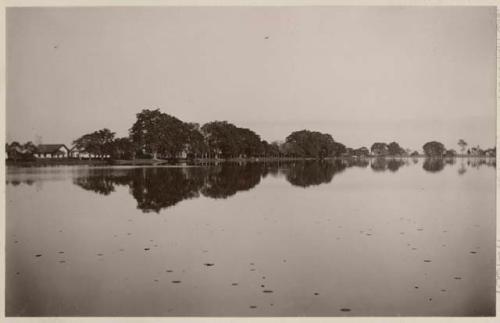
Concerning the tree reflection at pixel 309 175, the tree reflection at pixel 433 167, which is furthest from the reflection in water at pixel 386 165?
the tree reflection at pixel 309 175

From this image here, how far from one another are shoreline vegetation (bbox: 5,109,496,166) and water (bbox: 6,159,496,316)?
137 inches

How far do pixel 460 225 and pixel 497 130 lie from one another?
2.73 m

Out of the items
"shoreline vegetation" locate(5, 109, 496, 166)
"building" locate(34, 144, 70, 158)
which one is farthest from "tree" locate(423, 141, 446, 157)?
"building" locate(34, 144, 70, 158)

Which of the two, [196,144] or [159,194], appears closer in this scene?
[159,194]

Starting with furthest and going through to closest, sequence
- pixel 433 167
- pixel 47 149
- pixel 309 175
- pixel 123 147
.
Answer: pixel 433 167 < pixel 123 147 < pixel 309 175 < pixel 47 149

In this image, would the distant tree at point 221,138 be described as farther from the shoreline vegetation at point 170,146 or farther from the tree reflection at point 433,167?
the tree reflection at point 433,167

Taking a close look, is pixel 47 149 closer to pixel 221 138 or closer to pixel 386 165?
pixel 221 138

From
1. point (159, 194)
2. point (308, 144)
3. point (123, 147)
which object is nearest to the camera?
point (159, 194)

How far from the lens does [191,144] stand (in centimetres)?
5081

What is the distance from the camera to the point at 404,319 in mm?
6801

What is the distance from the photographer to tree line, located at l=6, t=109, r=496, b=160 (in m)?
22.6

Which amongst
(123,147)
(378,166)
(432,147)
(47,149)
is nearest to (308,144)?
(378,166)

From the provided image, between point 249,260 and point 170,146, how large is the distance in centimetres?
3727

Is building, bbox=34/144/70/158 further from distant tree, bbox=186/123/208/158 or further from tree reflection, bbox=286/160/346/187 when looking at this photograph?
distant tree, bbox=186/123/208/158
